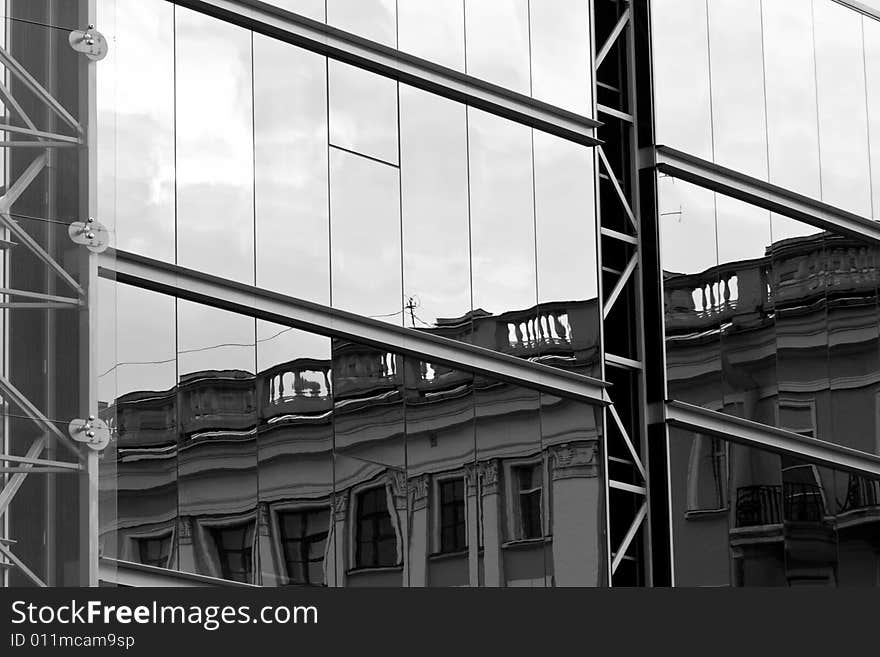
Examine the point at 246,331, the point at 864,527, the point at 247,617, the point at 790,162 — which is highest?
the point at 790,162

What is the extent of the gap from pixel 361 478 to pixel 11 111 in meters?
10.8

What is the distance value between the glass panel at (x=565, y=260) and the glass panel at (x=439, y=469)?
2.20m

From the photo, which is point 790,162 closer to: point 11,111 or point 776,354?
point 776,354

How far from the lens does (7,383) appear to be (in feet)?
43.8

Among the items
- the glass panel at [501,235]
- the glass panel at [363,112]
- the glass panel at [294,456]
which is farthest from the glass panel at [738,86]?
the glass panel at [294,456]

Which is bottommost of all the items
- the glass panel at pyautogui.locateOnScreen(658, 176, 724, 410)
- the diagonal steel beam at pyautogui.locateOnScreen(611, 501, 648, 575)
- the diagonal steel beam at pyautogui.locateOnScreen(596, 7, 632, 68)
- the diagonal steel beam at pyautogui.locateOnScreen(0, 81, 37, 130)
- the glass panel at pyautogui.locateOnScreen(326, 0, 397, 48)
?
the diagonal steel beam at pyautogui.locateOnScreen(611, 501, 648, 575)

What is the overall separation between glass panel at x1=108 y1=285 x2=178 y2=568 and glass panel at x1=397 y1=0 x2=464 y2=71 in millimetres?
6780

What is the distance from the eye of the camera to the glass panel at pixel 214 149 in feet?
74.0

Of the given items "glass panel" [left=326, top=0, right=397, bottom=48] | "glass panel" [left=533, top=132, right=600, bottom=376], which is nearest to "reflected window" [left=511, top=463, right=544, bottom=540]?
"glass panel" [left=533, top=132, right=600, bottom=376]

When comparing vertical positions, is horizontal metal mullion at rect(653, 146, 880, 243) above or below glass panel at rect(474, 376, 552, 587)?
above

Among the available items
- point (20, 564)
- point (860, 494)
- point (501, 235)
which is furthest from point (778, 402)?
point (20, 564)

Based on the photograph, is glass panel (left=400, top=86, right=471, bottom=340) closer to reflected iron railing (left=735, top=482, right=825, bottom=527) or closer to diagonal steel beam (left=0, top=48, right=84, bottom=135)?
reflected iron railing (left=735, top=482, right=825, bottom=527)

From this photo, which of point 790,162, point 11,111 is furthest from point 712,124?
point 11,111

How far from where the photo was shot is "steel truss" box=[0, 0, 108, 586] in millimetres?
13414
